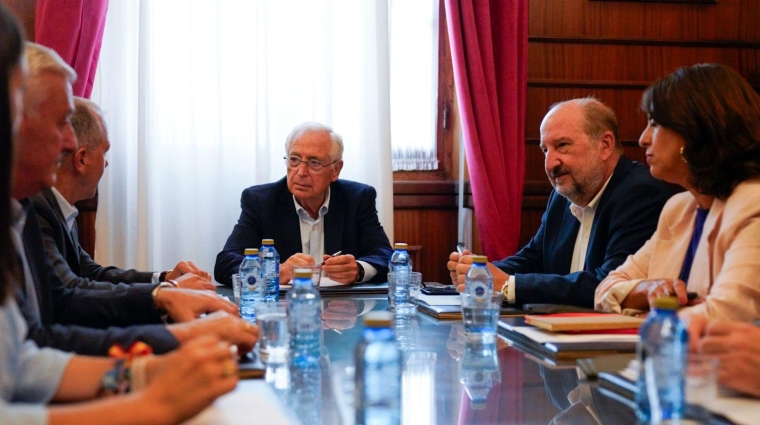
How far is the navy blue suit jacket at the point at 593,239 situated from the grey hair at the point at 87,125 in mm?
1531

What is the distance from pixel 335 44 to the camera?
412 cm

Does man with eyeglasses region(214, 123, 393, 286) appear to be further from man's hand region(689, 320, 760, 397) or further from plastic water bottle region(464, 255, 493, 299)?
man's hand region(689, 320, 760, 397)

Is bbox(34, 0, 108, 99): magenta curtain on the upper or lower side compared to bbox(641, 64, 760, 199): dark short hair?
upper

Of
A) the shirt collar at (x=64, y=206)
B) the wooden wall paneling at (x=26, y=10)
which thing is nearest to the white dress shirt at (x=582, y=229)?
the shirt collar at (x=64, y=206)

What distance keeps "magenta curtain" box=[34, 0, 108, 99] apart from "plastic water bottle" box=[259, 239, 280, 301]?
1.55 m

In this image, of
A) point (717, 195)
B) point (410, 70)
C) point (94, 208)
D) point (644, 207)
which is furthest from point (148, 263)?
point (717, 195)

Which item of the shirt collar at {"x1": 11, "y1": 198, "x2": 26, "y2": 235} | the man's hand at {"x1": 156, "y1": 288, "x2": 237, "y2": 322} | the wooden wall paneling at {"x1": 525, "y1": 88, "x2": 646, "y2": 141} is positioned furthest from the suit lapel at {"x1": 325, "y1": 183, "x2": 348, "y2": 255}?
the shirt collar at {"x1": 11, "y1": 198, "x2": 26, "y2": 235}

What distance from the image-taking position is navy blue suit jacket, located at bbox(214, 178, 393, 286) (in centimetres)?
358

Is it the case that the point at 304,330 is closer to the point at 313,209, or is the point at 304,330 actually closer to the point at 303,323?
the point at 303,323

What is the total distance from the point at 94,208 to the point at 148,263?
427mm

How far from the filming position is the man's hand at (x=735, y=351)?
4.18ft

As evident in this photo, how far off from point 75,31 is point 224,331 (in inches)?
106

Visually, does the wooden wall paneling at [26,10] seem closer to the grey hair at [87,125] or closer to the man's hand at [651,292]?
the grey hair at [87,125]

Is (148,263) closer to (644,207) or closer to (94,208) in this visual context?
(94,208)
